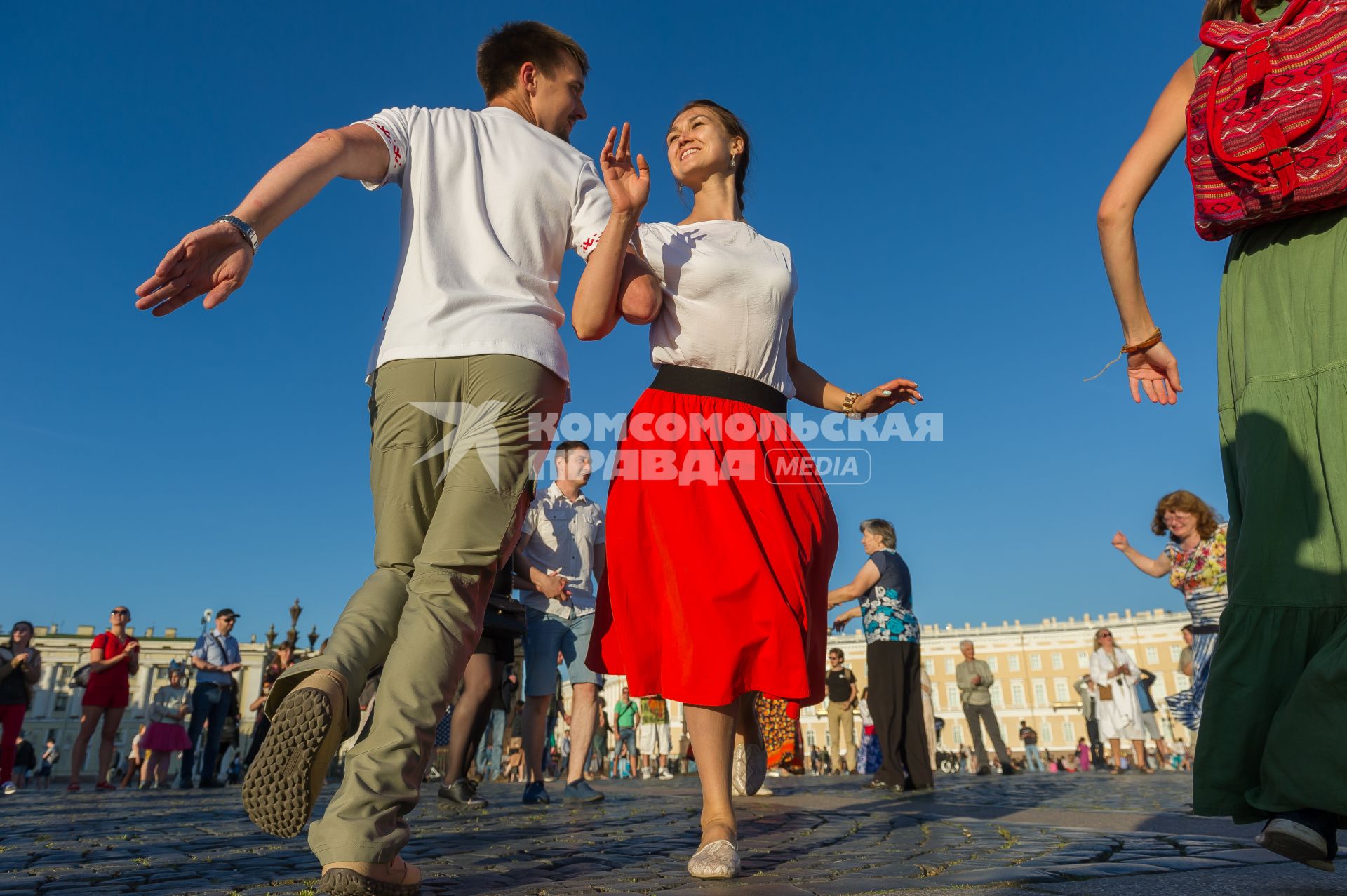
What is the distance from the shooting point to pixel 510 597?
5812 millimetres

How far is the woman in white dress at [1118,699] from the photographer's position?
13906 millimetres

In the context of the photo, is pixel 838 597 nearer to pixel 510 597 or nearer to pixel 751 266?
Answer: pixel 510 597

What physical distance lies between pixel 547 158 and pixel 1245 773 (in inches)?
→ 98.1

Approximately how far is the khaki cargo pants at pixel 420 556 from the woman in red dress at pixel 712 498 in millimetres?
629

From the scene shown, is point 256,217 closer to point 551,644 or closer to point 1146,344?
point 1146,344

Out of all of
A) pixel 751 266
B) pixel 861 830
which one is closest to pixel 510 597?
pixel 861 830

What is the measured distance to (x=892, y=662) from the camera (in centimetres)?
819

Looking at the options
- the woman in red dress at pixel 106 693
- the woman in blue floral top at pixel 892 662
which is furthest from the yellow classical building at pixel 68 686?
the woman in blue floral top at pixel 892 662

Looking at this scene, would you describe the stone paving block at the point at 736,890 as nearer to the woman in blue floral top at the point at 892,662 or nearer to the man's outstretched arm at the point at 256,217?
the man's outstretched arm at the point at 256,217

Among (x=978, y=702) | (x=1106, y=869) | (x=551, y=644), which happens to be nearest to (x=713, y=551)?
(x=1106, y=869)

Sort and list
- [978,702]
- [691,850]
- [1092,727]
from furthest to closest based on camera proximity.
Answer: [1092,727] → [978,702] → [691,850]

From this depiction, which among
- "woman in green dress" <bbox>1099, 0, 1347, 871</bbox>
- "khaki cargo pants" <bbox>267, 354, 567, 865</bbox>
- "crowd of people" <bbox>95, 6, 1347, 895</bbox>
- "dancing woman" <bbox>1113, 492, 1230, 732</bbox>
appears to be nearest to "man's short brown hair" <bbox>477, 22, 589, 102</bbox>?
"crowd of people" <bbox>95, 6, 1347, 895</bbox>

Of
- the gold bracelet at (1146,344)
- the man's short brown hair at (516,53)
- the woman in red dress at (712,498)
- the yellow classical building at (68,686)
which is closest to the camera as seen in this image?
the gold bracelet at (1146,344)

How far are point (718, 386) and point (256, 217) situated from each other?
165cm
